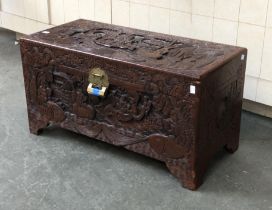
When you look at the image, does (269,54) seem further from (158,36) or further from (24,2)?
(24,2)

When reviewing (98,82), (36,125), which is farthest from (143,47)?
(36,125)

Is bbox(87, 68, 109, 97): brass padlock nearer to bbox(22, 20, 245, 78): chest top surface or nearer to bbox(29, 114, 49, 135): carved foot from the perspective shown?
bbox(22, 20, 245, 78): chest top surface

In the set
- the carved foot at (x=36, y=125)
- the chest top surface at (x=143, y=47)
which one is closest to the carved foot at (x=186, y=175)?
the chest top surface at (x=143, y=47)

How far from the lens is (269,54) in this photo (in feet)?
7.98

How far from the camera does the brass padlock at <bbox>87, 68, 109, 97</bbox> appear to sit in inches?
82.3

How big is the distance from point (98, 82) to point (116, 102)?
0.39 ft

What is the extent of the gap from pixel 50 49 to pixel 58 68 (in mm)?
95

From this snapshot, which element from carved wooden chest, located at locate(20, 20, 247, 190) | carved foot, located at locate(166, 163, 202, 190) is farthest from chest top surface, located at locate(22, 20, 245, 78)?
carved foot, located at locate(166, 163, 202, 190)

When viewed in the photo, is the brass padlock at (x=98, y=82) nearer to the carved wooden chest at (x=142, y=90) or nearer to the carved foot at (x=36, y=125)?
the carved wooden chest at (x=142, y=90)

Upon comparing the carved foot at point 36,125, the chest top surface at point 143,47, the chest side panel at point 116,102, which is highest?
the chest top surface at point 143,47

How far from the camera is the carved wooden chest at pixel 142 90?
1925 mm

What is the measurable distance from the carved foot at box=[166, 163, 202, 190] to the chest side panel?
48 millimetres

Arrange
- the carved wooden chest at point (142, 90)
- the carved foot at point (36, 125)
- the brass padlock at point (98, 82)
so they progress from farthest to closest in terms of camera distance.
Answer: the carved foot at point (36, 125), the brass padlock at point (98, 82), the carved wooden chest at point (142, 90)

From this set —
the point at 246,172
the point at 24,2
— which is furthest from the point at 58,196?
the point at 24,2
